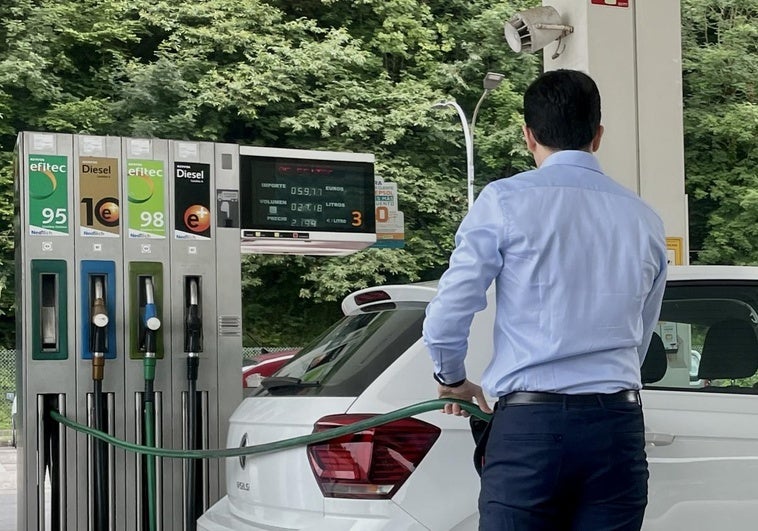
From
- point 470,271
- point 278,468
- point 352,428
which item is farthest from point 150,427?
point 470,271

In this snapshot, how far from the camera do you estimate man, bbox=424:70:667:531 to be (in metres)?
2.29

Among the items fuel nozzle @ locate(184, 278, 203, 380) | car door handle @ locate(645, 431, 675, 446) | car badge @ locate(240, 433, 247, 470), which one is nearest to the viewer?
car door handle @ locate(645, 431, 675, 446)

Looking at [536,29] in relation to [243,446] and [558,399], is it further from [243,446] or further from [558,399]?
[558,399]

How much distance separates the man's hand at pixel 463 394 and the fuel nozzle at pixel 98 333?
86.8 inches

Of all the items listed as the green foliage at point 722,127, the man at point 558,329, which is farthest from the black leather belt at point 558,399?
the green foliage at point 722,127

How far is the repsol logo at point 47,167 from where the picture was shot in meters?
4.61

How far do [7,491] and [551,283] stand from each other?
929cm

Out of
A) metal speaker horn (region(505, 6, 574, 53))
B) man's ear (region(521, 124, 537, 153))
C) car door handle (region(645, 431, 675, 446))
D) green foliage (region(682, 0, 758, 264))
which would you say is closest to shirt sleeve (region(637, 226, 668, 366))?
man's ear (region(521, 124, 537, 153))

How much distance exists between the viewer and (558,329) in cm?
234

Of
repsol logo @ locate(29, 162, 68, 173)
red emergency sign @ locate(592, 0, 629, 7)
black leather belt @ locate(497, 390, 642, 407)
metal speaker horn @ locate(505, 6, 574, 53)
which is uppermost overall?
red emergency sign @ locate(592, 0, 629, 7)

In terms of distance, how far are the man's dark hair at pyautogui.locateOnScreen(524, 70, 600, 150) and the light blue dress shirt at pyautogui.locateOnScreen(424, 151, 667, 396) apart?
0.05 m

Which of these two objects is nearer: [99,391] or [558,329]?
[558,329]

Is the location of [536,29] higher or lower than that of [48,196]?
higher

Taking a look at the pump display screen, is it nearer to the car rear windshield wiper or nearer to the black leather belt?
the car rear windshield wiper
